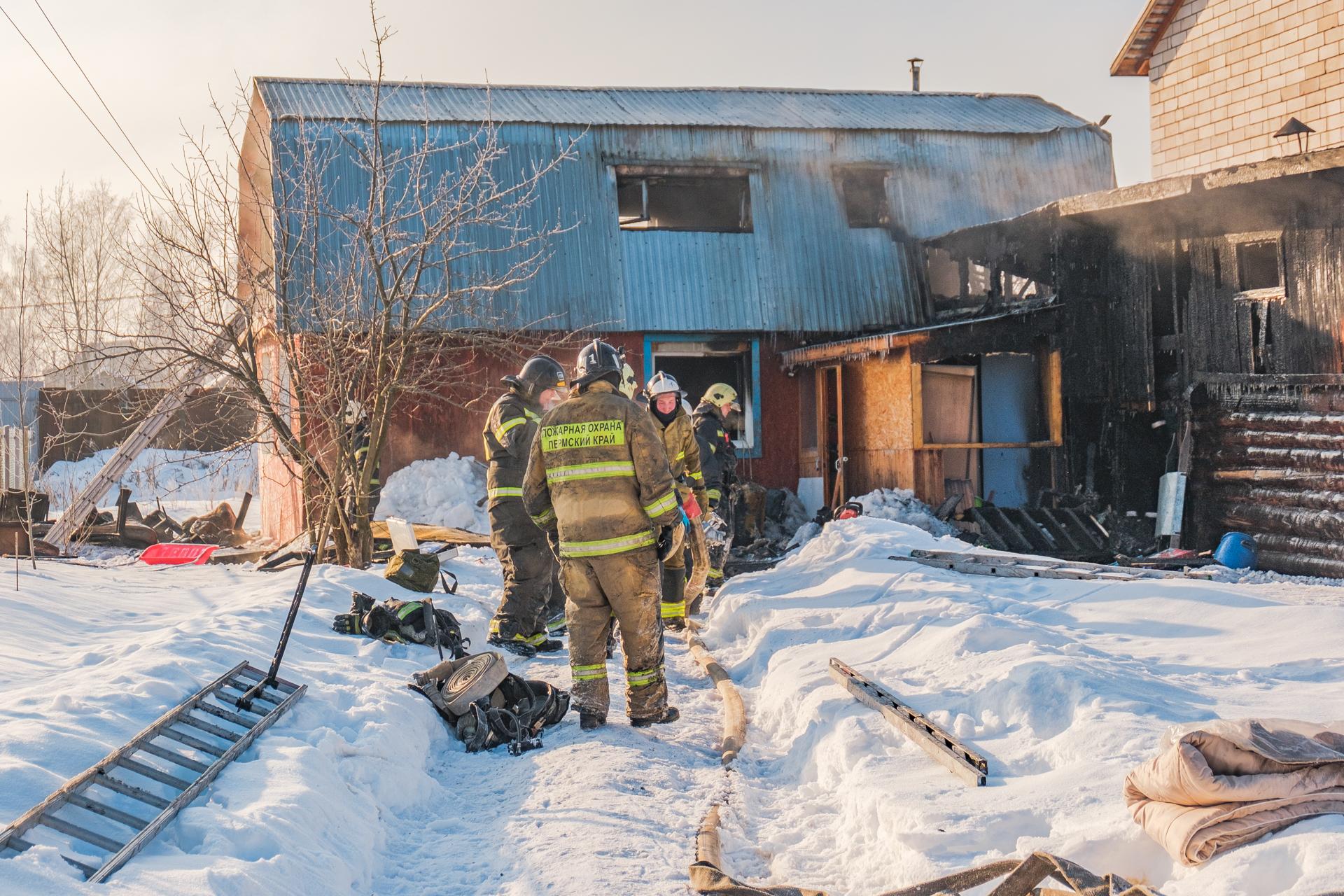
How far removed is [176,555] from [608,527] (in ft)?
29.4

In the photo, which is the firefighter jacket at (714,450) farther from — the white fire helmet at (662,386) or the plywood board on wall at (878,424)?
the plywood board on wall at (878,424)

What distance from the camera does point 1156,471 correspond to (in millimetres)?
15117

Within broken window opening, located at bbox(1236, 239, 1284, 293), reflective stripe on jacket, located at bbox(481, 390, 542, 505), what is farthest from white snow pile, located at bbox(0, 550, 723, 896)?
broken window opening, located at bbox(1236, 239, 1284, 293)

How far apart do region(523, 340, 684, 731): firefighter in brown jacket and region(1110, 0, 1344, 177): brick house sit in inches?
509

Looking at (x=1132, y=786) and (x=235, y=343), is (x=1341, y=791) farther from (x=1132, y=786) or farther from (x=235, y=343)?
(x=235, y=343)

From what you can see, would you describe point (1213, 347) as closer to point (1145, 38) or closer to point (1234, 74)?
point (1234, 74)

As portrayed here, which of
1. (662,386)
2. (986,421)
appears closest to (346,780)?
(662,386)

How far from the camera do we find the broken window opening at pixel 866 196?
67.4ft

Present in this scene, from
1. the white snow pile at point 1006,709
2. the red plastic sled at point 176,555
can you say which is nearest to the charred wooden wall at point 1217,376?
the white snow pile at point 1006,709

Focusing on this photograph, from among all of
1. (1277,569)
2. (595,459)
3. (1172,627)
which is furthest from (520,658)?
(1277,569)

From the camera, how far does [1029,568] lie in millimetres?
9820

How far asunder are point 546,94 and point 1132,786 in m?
19.8

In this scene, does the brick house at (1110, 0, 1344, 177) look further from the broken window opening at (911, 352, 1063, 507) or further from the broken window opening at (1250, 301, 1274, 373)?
the broken window opening at (911, 352, 1063, 507)

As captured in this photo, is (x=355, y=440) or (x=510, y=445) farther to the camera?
(x=355, y=440)
